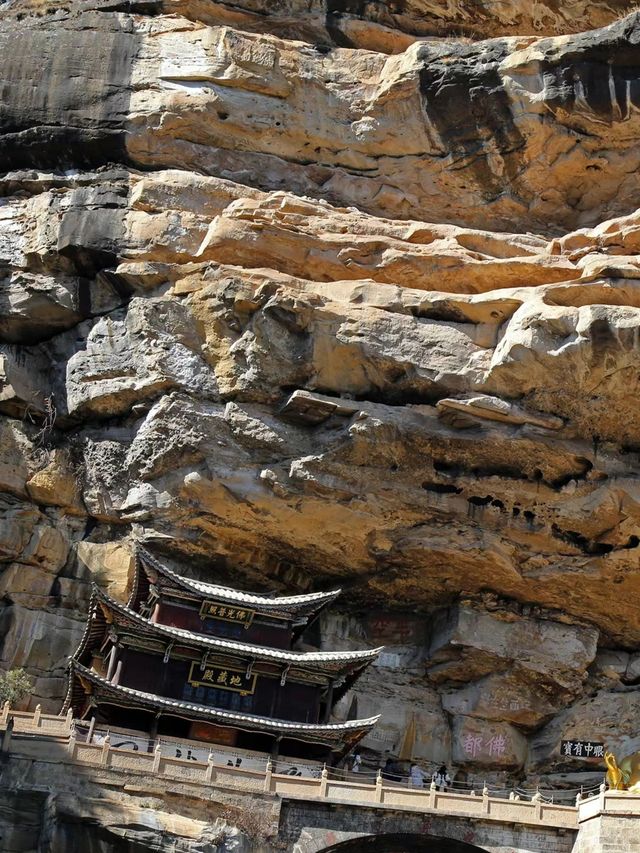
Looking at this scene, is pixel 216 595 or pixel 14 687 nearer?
pixel 14 687

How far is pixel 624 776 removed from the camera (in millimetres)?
24703

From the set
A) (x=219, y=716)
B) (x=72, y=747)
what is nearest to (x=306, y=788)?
(x=219, y=716)

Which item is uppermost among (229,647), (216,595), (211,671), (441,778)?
(216,595)

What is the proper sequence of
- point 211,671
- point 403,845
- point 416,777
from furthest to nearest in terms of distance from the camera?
point 416,777 → point 211,671 → point 403,845

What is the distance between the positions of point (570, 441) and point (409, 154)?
984 centimetres

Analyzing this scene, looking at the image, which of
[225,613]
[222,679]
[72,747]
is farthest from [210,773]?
[225,613]

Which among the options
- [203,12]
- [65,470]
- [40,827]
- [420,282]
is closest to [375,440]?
[420,282]

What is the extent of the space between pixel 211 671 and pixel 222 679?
32cm

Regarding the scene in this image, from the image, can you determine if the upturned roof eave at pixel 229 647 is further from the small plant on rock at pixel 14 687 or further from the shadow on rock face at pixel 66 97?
the shadow on rock face at pixel 66 97

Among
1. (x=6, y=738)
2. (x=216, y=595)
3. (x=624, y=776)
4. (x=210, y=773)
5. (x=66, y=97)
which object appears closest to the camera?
(x=6, y=738)

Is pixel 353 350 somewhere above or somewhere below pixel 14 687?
above

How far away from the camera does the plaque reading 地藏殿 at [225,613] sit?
92.9ft

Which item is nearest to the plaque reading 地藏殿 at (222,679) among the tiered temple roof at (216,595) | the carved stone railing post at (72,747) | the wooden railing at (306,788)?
the tiered temple roof at (216,595)

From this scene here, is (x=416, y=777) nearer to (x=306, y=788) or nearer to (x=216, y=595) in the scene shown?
(x=216, y=595)
